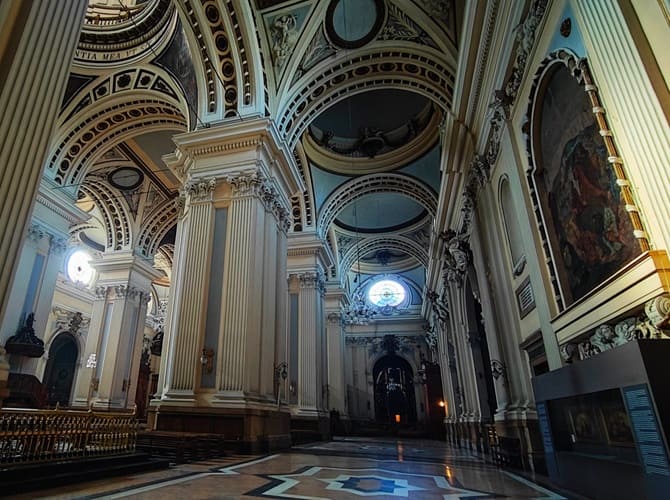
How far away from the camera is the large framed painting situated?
10.8 feet

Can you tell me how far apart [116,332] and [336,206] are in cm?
892

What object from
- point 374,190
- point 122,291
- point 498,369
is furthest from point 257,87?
point 122,291

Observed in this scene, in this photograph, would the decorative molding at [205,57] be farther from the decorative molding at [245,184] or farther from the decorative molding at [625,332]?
the decorative molding at [625,332]

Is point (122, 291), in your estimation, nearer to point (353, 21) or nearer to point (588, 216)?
point (353, 21)

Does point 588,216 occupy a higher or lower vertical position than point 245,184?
lower

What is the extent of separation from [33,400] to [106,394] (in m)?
3.54

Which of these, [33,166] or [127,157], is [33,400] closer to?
[127,157]

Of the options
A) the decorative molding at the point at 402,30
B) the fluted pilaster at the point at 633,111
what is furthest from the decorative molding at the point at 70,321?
the fluted pilaster at the point at 633,111

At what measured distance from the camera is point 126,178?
13.4 meters

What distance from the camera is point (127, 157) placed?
41.1ft

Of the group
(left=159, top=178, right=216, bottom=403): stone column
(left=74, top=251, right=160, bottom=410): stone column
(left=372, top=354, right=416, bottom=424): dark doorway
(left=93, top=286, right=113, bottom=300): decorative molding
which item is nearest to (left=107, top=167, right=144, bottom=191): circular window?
(left=74, top=251, right=160, bottom=410): stone column

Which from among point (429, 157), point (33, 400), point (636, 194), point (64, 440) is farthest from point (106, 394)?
point (636, 194)

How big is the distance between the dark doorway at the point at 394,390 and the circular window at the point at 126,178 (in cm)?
1530

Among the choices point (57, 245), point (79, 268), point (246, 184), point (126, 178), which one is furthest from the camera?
point (79, 268)
